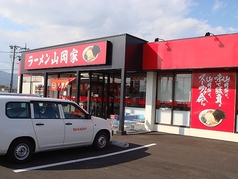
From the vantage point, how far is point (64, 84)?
50.9ft

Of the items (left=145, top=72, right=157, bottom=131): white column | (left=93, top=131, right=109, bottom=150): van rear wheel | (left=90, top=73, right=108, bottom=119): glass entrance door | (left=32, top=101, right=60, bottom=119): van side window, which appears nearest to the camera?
(left=32, top=101, right=60, bottom=119): van side window

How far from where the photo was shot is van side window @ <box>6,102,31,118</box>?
6276 millimetres

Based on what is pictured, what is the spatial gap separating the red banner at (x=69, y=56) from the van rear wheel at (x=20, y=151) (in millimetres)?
6667

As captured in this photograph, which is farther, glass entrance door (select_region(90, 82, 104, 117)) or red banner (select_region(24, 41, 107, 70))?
glass entrance door (select_region(90, 82, 104, 117))

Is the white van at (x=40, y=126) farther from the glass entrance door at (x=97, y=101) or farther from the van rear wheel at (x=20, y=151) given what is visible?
the glass entrance door at (x=97, y=101)

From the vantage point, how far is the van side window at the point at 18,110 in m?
6.28

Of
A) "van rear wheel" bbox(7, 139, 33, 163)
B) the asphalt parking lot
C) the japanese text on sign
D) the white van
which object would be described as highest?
the japanese text on sign

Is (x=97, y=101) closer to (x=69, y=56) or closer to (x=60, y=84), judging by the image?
(x=60, y=84)

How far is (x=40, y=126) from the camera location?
668cm

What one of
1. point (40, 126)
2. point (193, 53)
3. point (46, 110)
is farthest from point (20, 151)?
point (193, 53)

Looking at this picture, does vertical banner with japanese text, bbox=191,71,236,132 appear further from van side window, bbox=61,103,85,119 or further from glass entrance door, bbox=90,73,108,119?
van side window, bbox=61,103,85,119

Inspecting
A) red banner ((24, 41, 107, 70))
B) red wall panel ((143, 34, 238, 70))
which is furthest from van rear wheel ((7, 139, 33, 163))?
red wall panel ((143, 34, 238, 70))

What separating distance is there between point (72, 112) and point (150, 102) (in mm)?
6038

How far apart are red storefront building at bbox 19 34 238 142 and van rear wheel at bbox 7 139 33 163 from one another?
18.5 ft
